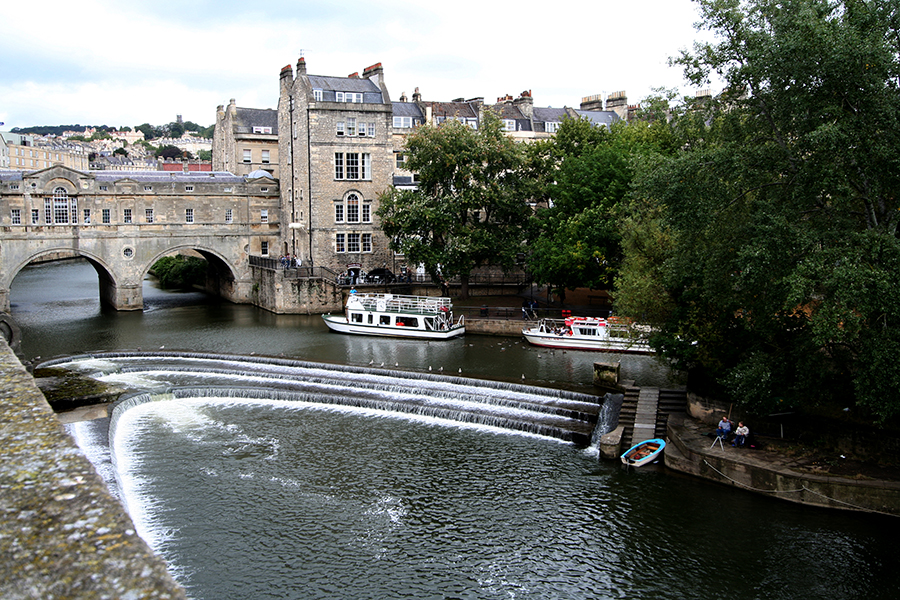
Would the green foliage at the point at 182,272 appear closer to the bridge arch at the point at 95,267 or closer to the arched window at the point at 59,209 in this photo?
the bridge arch at the point at 95,267

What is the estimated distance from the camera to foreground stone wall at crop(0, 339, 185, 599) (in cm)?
703

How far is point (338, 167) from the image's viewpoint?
54875 mm

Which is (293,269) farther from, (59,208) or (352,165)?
(59,208)

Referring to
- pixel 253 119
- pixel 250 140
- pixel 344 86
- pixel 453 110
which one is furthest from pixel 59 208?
pixel 453 110

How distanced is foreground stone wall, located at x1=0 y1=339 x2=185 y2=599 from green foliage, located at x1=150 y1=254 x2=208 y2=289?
59630 mm

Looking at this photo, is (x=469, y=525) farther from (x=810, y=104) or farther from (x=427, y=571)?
(x=810, y=104)

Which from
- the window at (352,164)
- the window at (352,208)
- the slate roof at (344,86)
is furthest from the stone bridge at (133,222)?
the slate roof at (344,86)

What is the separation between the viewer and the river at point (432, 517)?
1566cm

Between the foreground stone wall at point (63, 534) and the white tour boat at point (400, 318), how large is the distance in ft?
104

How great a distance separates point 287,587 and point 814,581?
11.0 metres

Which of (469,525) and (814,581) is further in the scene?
(469,525)

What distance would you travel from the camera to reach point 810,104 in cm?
1836

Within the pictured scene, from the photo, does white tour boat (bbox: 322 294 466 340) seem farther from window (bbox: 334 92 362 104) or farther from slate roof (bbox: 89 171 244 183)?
slate roof (bbox: 89 171 244 183)

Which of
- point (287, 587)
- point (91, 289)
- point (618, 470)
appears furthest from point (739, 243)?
point (91, 289)
